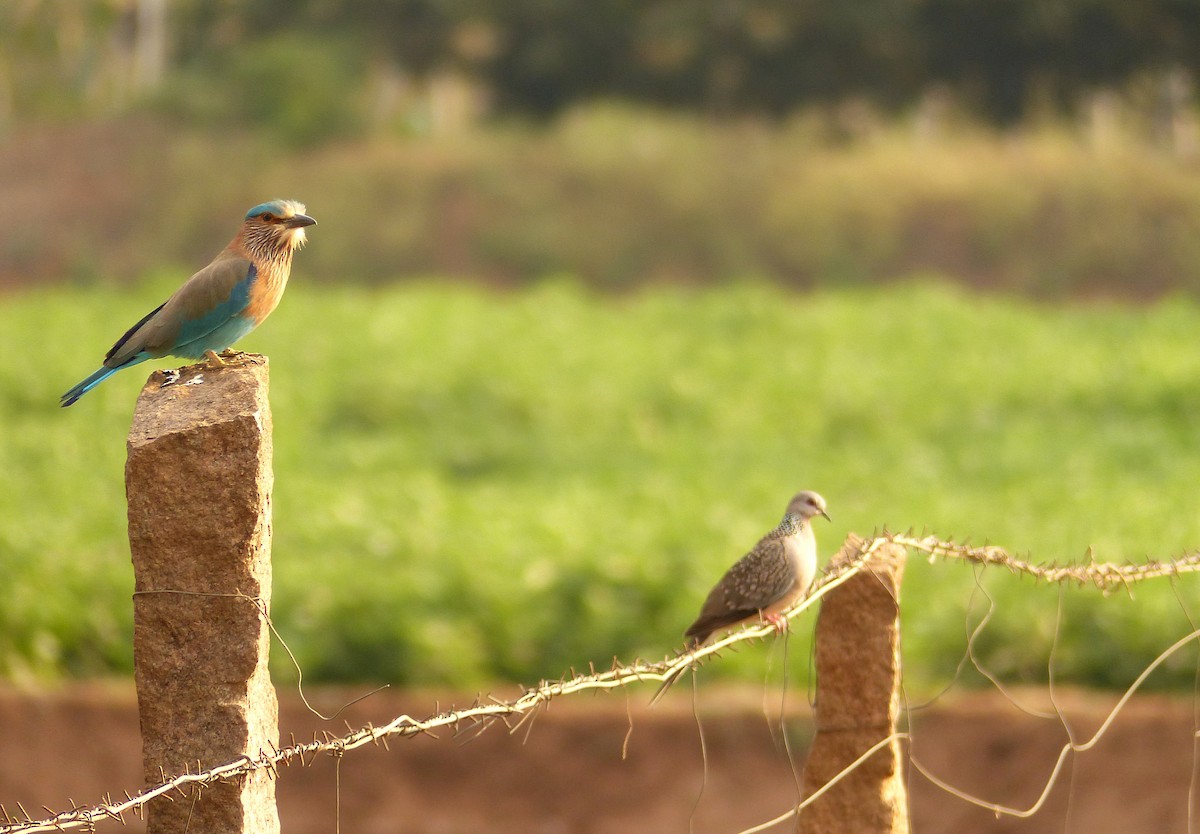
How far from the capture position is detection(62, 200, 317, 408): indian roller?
3.33 metres

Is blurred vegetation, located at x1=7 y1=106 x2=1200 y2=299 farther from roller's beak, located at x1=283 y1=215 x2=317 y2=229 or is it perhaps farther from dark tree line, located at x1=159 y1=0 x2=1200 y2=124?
roller's beak, located at x1=283 y1=215 x2=317 y2=229

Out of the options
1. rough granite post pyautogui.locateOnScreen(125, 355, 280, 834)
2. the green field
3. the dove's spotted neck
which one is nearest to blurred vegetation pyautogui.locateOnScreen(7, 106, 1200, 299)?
the green field

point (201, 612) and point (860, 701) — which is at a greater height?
point (201, 612)

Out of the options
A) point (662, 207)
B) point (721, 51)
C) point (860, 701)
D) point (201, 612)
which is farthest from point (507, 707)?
point (721, 51)

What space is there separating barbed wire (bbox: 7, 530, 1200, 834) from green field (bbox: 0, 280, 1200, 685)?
482cm

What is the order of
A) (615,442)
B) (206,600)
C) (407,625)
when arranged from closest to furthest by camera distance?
(206,600)
(407,625)
(615,442)

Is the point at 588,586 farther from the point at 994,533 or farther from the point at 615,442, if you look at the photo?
the point at 615,442

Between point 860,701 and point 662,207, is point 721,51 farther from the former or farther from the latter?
point 860,701

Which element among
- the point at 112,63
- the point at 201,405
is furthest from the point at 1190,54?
the point at 112,63

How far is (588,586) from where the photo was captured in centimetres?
909

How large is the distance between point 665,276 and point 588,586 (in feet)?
59.6

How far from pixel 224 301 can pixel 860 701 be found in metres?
1.58

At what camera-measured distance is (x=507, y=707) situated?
271 centimetres

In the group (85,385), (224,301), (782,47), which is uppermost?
(782,47)
